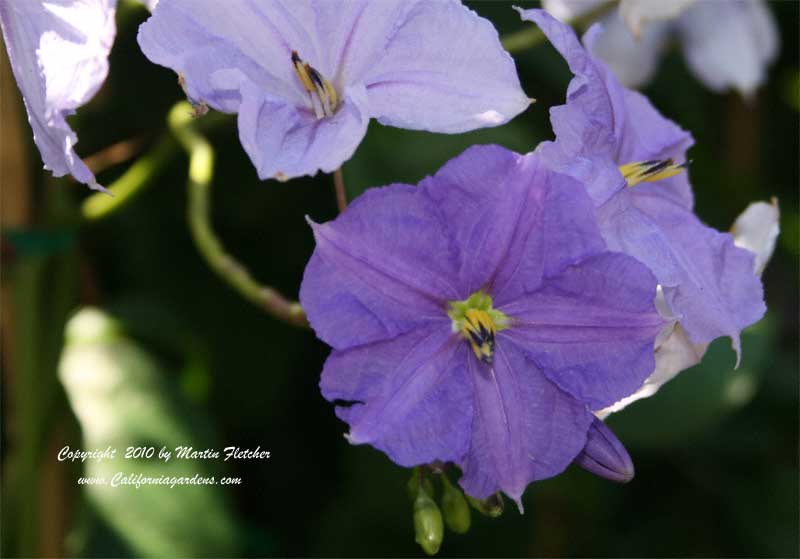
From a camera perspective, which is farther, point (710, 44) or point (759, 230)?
point (710, 44)

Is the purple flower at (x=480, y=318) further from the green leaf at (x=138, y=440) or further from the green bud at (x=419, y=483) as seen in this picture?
the green leaf at (x=138, y=440)

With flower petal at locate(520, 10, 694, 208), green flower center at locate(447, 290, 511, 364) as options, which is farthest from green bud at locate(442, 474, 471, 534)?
flower petal at locate(520, 10, 694, 208)

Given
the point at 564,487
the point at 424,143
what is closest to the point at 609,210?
the point at 424,143

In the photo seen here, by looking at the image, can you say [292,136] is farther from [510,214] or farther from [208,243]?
[208,243]

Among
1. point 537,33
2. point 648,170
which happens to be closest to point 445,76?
point 648,170

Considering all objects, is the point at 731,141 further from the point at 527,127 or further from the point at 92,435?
the point at 92,435

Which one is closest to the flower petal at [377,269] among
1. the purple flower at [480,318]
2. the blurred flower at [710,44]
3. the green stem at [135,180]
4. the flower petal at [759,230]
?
the purple flower at [480,318]
